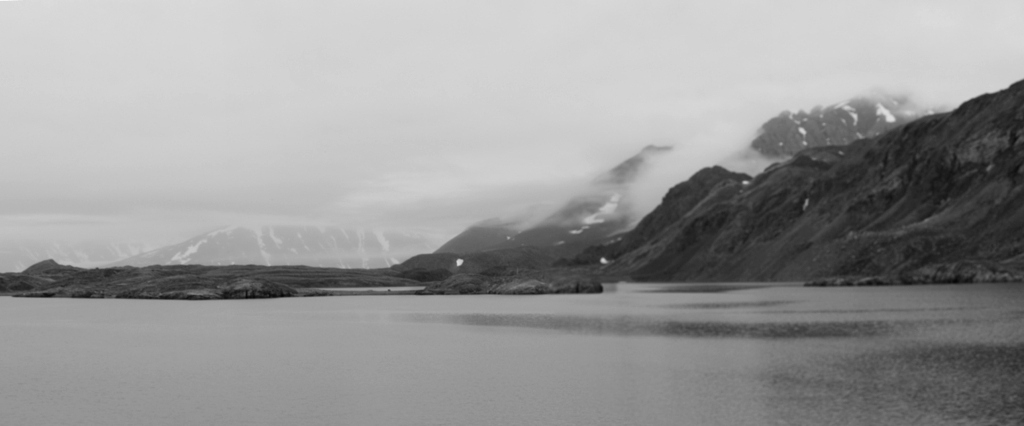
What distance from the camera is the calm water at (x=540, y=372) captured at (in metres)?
47.4

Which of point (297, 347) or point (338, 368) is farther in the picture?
point (297, 347)

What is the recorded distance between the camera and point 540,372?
211ft

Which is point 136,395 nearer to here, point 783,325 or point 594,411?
point 594,411

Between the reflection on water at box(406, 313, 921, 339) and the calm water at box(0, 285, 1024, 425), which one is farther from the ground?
the reflection on water at box(406, 313, 921, 339)

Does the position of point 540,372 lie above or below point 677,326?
below

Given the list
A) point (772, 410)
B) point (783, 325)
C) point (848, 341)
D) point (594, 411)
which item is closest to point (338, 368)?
point (594, 411)

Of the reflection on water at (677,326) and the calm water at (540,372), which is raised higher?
the reflection on water at (677,326)

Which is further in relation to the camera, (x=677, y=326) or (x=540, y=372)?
(x=677, y=326)

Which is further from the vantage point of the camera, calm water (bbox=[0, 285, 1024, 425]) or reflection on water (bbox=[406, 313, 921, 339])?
reflection on water (bbox=[406, 313, 921, 339])

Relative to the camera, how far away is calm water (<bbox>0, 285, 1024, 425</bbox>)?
156ft

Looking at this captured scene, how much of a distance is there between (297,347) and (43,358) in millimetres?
23629

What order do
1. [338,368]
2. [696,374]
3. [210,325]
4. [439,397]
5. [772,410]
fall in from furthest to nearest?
[210,325] < [338,368] < [696,374] < [439,397] < [772,410]

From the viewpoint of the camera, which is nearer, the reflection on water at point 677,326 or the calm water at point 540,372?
the calm water at point 540,372

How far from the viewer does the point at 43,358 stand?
3027 inches
